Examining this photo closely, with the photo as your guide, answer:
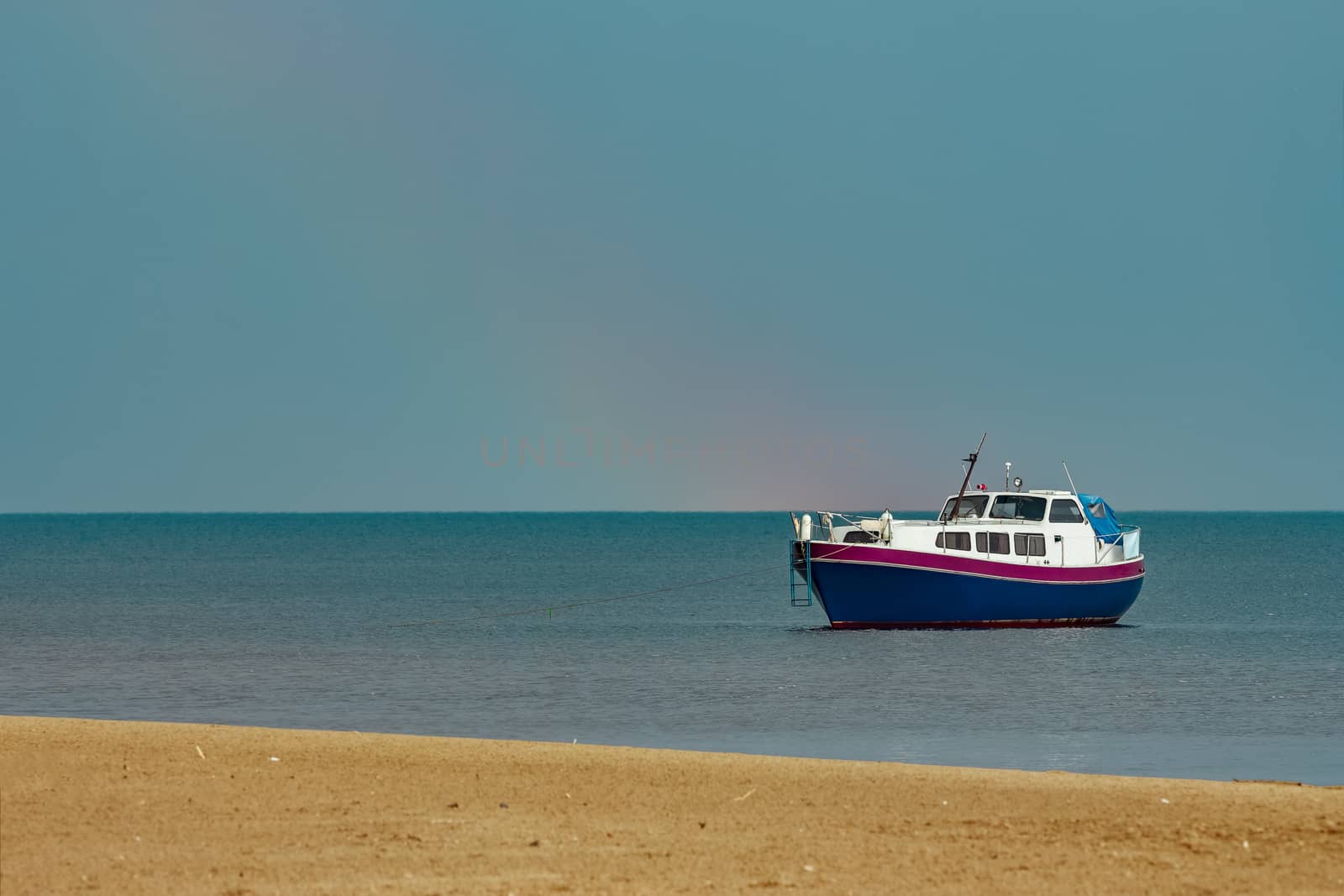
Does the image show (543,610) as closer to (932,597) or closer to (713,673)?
(932,597)

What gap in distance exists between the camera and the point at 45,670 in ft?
121

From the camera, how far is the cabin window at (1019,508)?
155ft

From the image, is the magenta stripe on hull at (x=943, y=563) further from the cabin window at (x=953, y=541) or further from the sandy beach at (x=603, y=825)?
the sandy beach at (x=603, y=825)

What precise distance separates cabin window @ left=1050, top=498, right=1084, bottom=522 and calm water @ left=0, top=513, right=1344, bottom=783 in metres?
3.37

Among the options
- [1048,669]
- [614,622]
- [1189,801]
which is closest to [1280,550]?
[614,622]

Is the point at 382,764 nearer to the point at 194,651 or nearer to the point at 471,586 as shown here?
the point at 194,651

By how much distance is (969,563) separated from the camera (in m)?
46.2

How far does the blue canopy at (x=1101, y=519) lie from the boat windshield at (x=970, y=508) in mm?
2987

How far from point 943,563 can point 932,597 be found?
3.41 feet

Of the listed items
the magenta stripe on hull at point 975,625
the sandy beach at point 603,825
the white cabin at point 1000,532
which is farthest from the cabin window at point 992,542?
the sandy beach at point 603,825

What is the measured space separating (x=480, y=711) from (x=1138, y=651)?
21967mm

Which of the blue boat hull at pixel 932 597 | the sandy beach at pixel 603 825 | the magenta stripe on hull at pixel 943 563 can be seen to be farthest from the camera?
the blue boat hull at pixel 932 597

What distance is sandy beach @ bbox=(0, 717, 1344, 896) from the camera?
12.6 meters

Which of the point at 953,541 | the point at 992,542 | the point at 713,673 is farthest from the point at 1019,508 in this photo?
the point at 713,673
